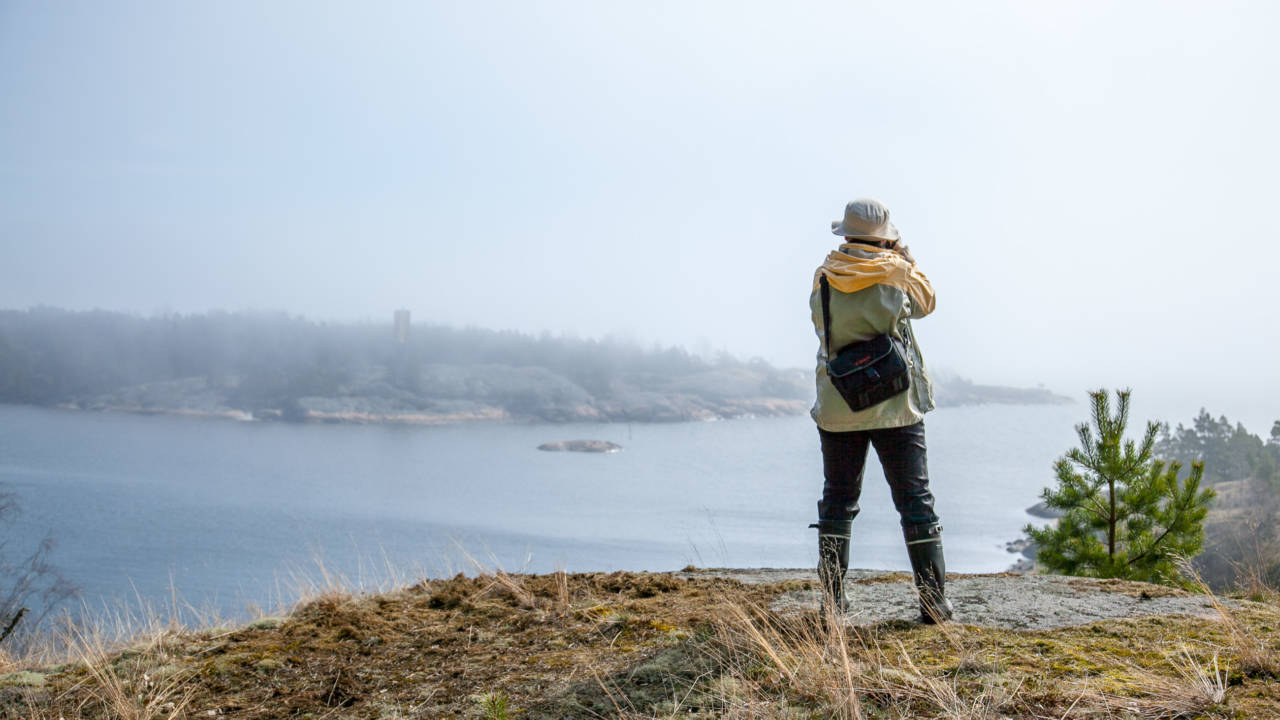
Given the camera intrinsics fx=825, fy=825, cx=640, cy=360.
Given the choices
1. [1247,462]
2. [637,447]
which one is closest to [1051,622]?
[1247,462]

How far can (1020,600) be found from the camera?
3.60 m

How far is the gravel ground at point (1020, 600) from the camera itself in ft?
10.6

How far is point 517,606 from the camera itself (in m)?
3.86

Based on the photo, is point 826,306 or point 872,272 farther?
point 826,306

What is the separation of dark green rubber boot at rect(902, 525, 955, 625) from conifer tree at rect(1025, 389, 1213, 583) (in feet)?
10.9

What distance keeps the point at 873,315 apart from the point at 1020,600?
1.54 m

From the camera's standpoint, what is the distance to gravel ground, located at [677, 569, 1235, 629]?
10.6 feet

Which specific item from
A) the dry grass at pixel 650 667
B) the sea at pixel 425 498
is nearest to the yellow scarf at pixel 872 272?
the dry grass at pixel 650 667

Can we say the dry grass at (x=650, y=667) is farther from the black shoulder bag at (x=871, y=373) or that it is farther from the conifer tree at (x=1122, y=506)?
the conifer tree at (x=1122, y=506)

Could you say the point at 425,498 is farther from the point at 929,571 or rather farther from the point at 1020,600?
the point at 929,571

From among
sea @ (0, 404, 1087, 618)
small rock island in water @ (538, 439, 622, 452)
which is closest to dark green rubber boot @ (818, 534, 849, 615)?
sea @ (0, 404, 1087, 618)

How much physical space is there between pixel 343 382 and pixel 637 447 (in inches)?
2238

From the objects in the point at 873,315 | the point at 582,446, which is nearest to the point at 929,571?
the point at 873,315

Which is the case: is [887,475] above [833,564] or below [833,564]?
above
